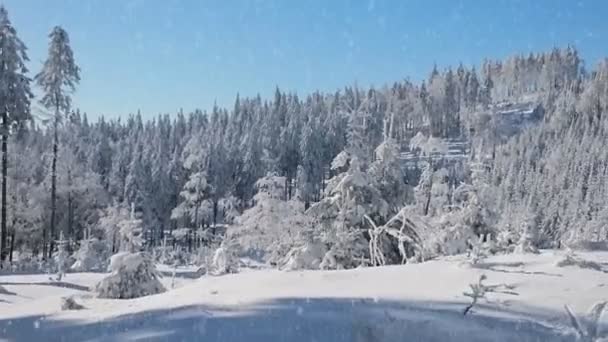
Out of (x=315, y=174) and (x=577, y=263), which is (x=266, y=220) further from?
(x=315, y=174)

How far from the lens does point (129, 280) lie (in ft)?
42.1

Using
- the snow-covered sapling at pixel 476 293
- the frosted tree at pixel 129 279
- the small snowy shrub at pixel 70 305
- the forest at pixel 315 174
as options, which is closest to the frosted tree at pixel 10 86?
the forest at pixel 315 174

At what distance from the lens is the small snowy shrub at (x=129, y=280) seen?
12.6 m

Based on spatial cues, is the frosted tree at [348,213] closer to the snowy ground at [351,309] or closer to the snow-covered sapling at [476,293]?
the snowy ground at [351,309]

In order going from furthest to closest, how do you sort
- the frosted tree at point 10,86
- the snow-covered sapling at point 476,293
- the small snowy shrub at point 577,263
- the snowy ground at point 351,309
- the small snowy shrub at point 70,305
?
the frosted tree at point 10,86
the small snowy shrub at point 70,305
the small snowy shrub at point 577,263
the snow-covered sapling at point 476,293
the snowy ground at point 351,309

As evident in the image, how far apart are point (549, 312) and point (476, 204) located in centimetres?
1216

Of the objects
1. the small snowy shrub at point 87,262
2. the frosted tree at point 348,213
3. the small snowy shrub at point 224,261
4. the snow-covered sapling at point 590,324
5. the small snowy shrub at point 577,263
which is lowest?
the small snowy shrub at point 87,262

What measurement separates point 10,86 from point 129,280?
51.2 ft

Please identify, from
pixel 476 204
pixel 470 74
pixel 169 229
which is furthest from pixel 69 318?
pixel 470 74

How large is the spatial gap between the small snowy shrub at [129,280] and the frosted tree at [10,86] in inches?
543

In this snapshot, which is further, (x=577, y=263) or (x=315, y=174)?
(x=315, y=174)

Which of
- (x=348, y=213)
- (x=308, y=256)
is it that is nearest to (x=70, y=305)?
(x=308, y=256)

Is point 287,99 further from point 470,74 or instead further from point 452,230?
point 452,230

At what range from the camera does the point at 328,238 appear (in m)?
14.8
